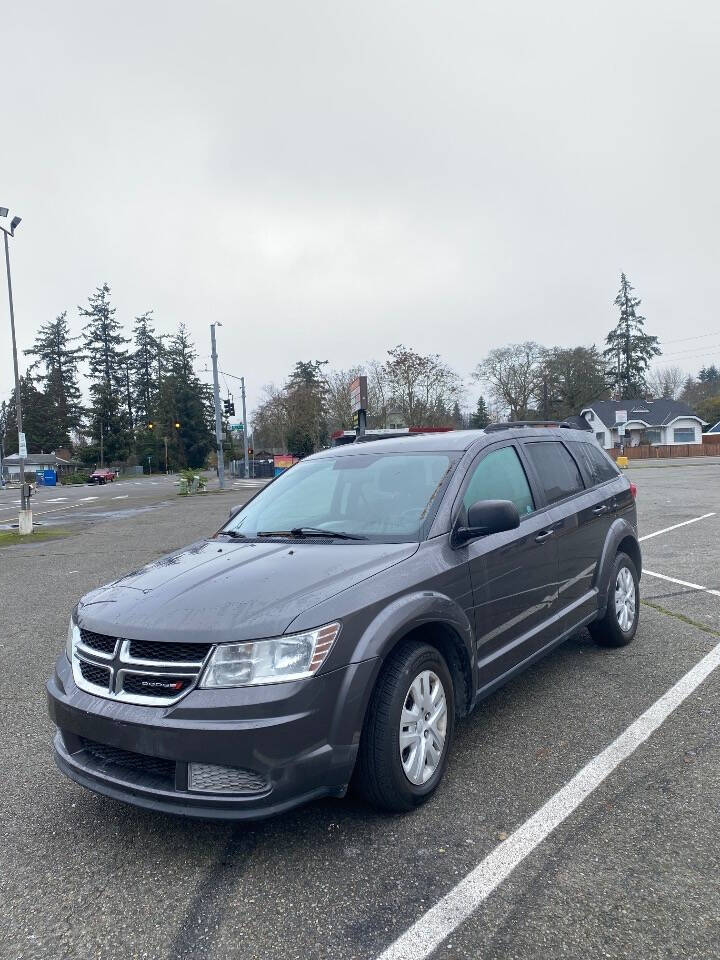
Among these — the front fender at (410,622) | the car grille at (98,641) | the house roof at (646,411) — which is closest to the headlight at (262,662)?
the front fender at (410,622)

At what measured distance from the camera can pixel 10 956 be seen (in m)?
2.36

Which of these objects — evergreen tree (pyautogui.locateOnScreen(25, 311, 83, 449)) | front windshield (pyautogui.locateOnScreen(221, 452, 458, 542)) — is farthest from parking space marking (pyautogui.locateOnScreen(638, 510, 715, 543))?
evergreen tree (pyautogui.locateOnScreen(25, 311, 83, 449))

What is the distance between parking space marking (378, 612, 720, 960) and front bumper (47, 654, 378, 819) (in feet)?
1.90

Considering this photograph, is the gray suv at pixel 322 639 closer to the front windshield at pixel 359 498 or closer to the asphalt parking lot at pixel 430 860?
the front windshield at pixel 359 498

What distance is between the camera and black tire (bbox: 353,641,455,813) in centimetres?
295

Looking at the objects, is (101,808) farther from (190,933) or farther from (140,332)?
(140,332)

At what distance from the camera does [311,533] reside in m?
3.78

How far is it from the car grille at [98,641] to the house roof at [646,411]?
75.1m

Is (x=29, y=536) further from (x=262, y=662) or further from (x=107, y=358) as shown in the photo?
(x=107, y=358)

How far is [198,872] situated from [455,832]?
1.05m

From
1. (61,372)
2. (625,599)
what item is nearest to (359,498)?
(625,599)

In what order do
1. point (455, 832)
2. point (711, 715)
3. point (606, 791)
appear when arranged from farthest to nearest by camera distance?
1. point (711, 715)
2. point (606, 791)
3. point (455, 832)

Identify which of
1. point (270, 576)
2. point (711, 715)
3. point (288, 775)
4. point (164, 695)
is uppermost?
point (270, 576)

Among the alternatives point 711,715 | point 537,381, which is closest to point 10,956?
point 711,715
